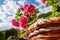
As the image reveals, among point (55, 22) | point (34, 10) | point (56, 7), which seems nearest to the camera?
point (55, 22)

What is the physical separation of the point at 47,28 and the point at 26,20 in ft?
2.39

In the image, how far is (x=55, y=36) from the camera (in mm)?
662

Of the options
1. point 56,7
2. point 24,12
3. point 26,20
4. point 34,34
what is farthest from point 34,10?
point 34,34

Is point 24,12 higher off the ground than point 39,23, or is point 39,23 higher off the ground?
point 24,12

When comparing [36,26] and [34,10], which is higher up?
[34,10]

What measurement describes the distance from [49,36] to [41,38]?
0.03 meters

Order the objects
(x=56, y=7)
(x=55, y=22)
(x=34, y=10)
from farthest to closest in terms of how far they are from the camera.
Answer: (x=34, y=10)
(x=56, y=7)
(x=55, y=22)

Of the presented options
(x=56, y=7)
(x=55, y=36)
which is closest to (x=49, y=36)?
(x=55, y=36)

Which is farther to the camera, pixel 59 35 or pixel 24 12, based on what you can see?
pixel 24 12

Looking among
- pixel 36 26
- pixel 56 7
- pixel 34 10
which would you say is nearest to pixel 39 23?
pixel 36 26

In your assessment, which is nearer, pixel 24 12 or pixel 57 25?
pixel 57 25

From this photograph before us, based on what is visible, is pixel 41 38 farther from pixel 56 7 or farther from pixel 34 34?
pixel 56 7

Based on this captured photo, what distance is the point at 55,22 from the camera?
0.66 metres

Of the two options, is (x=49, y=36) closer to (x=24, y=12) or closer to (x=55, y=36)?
(x=55, y=36)
